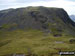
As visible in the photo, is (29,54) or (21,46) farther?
(21,46)

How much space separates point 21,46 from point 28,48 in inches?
398

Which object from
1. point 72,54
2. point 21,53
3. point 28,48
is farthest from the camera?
point 28,48

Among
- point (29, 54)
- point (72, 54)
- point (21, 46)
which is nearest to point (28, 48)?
point (21, 46)

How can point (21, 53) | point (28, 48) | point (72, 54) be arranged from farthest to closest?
point (28, 48)
point (21, 53)
point (72, 54)

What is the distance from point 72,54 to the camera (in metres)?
155

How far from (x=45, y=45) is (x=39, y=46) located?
6529 mm

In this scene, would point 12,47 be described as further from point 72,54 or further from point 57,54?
point 72,54

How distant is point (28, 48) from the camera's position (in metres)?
186

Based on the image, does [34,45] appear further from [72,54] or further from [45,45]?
[72,54]

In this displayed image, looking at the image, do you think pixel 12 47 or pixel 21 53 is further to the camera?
pixel 12 47

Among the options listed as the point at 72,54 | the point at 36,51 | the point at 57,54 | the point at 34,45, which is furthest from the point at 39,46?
the point at 72,54

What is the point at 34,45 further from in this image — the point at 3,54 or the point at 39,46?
the point at 3,54

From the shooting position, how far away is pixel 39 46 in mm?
192875

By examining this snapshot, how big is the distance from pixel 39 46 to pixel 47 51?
22.0m
